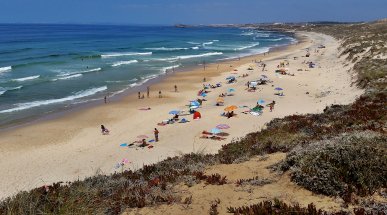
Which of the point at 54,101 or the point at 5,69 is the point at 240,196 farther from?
the point at 5,69

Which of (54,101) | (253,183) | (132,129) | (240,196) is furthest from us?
(54,101)

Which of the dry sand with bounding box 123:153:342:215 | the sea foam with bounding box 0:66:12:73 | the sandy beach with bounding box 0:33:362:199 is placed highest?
the dry sand with bounding box 123:153:342:215

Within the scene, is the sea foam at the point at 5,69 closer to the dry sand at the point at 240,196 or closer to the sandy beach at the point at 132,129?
the sandy beach at the point at 132,129

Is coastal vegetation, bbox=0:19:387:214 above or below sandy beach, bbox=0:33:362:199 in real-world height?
Answer: above

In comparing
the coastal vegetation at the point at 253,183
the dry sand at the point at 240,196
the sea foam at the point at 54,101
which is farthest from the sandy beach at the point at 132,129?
the sea foam at the point at 54,101

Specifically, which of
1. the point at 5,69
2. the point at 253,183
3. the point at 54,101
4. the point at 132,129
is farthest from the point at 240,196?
the point at 5,69

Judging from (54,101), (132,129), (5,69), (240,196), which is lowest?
(132,129)

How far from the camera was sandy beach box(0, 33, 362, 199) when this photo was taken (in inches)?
656

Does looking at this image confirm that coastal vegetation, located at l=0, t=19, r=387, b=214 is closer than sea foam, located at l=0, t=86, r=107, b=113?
Yes

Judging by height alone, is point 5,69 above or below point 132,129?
above

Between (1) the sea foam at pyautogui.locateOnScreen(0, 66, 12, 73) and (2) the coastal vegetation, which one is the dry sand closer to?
(2) the coastal vegetation

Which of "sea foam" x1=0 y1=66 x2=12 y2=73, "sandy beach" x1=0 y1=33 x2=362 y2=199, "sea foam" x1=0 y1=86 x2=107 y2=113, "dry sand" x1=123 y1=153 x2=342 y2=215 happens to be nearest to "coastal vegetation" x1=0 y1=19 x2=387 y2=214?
"dry sand" x1=123 y1=153 x2=342 y2=215

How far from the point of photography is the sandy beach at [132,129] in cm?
1667

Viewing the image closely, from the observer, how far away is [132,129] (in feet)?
74.3
